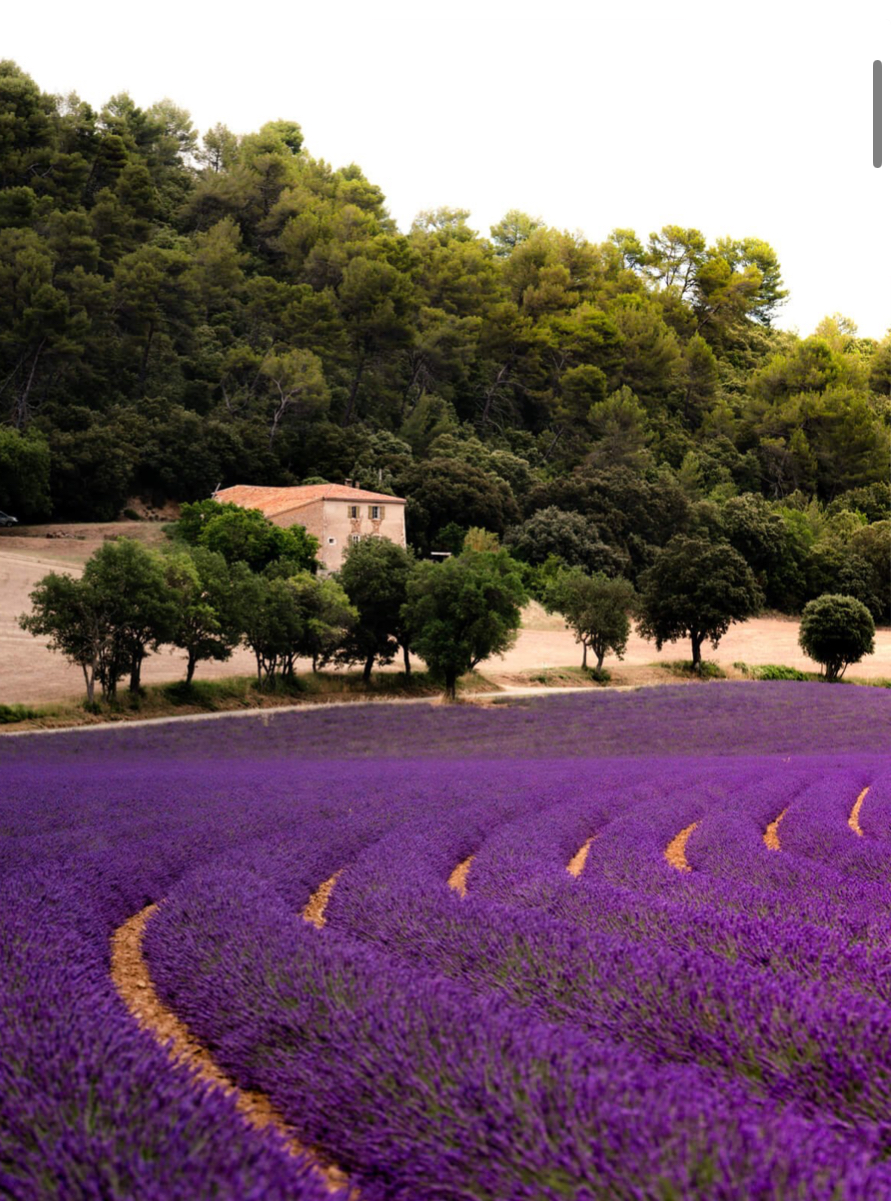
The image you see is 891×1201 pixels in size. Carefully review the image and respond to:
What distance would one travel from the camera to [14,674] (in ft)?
87.6

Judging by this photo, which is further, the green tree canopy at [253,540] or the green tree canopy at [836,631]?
the green tree canopy at [253,540]

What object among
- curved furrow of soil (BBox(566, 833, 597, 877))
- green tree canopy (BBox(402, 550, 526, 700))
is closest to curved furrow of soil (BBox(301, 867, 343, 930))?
curved furrow of soil (BBox(566, 833, 597, 877))

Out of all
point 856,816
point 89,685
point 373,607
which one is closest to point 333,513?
point 373,607

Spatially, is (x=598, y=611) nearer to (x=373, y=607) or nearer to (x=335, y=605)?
(x=373, y=607)

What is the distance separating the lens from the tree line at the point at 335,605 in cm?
2425

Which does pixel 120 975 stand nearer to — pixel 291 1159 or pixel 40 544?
Answer: pixel 291 1159

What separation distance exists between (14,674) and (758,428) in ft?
187

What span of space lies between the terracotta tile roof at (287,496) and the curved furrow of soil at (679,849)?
3946 centimetres

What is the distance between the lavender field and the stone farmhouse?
38.8 m

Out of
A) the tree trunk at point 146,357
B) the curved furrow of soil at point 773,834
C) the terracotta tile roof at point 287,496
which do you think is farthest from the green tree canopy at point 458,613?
the tree trunk at point 146,357

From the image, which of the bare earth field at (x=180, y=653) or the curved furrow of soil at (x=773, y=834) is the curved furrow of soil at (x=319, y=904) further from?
the bare earth field at (x=180, y=653)

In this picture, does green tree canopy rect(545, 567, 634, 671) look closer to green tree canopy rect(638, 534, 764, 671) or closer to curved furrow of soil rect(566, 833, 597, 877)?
green tree canopy rect(638, 534, 764, 671)

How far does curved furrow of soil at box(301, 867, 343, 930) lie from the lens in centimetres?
446

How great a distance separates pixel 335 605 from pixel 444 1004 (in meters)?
28.4
